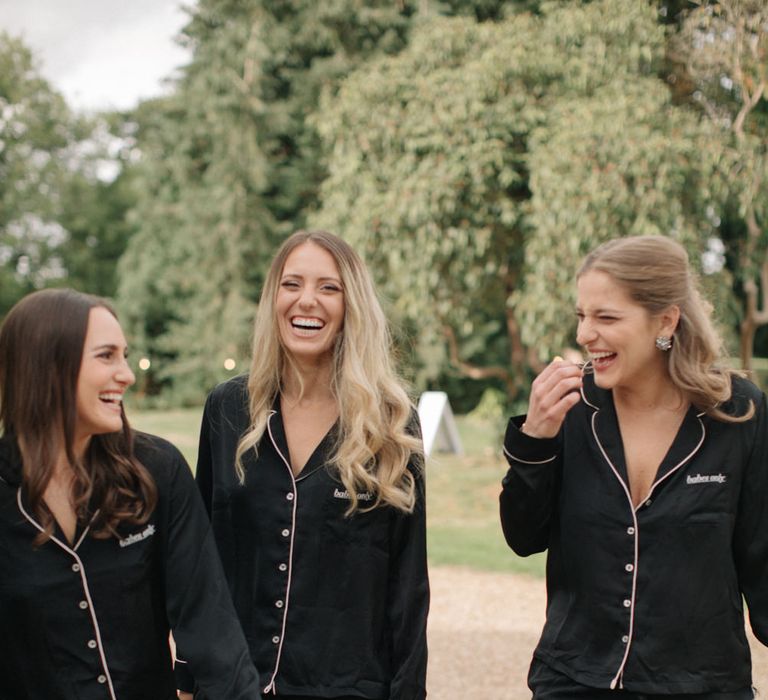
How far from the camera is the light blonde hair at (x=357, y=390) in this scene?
10.7 feet

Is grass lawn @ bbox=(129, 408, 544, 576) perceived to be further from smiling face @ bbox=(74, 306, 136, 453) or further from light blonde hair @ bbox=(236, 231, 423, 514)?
smiling face @ bbox=(74, 306, 136, 453)

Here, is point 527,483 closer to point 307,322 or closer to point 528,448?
point 528,448

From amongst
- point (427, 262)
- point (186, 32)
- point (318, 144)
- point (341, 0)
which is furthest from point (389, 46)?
point (427, 262)

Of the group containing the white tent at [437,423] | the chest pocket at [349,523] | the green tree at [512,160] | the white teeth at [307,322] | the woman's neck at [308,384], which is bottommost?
the white tent at [437,423]

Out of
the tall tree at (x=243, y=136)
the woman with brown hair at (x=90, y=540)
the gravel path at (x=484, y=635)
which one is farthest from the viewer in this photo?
the tall tree at (x=243, y=136)

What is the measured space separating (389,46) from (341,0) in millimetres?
1488

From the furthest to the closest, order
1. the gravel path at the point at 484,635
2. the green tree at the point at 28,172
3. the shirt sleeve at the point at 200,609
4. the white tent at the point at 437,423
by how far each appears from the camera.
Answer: the green tree at the point at 28,172
the white tent at the point at 437,423
the gravel path at the point at 484,635
the shirt sleeve at the point at 200,609

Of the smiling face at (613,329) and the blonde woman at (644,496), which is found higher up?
the smiling face at (613,329)

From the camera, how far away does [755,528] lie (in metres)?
3.12

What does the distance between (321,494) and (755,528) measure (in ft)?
4.39

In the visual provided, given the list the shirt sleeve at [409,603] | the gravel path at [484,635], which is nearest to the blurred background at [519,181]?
the gravel path at [484,635]

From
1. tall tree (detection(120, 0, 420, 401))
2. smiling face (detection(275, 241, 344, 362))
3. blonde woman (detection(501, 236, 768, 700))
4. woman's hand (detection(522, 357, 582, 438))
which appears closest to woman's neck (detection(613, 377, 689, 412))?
blonde woman (detection(501, 236, 768, 700))

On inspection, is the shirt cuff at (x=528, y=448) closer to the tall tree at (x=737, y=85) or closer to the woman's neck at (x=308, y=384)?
the woman's neck at (x=308, y=384)

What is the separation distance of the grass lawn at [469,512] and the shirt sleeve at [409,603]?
114 inches
